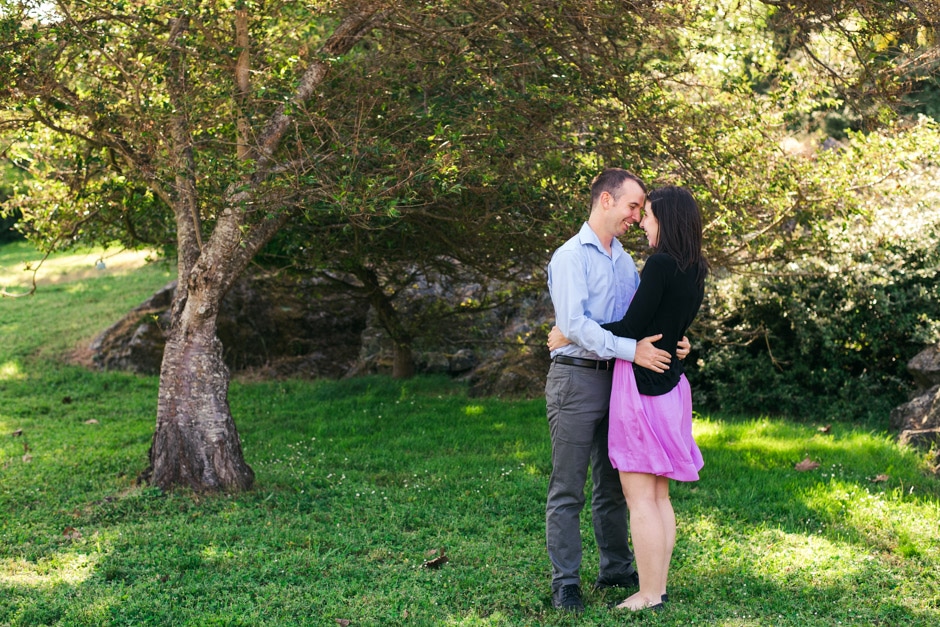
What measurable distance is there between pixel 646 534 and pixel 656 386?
795 millimetres

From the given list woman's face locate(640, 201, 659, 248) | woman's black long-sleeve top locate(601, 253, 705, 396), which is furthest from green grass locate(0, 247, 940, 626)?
woman's face locate(640, 201, 659, 248)

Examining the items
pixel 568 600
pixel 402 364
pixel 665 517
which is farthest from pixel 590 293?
pixel 402 364

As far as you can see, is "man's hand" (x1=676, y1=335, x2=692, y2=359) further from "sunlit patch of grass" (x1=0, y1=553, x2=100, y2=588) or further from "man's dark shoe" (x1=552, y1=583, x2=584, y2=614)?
"sunlit patch of grass" (x1=0, y1=553, x2=100, y2=588)

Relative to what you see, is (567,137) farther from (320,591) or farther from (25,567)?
(25,567)

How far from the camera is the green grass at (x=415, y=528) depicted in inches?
196

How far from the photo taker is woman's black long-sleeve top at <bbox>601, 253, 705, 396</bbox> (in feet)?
15.0

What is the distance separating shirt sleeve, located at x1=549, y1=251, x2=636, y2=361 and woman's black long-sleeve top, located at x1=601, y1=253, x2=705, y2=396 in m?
0.11

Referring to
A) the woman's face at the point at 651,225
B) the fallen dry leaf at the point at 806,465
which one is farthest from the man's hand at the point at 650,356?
the fallen dry leaf at the point at 806,465

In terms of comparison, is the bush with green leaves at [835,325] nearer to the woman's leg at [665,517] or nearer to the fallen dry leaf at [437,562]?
the fallen dry leaf at [437,562]

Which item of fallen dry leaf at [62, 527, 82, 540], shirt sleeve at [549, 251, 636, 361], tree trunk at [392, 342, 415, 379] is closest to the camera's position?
shirt sleeve at [549, 251, 636, 361]

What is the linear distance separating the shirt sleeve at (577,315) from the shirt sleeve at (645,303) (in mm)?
72

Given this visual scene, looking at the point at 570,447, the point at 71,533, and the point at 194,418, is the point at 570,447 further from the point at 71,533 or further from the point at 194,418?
the point at 71,533

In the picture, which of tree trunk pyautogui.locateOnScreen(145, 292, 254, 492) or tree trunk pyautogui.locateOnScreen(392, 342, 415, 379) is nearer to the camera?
tree trunk pyautogui.locateOnScreen(145, 292, 254, 492)

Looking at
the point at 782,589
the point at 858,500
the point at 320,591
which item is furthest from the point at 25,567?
the point at 858,500
